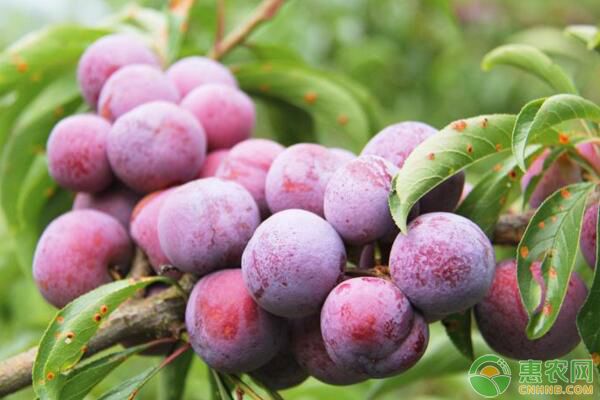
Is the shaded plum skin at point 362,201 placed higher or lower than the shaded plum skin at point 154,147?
higher

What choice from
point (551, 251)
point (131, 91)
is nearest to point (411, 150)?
point (551, 251)

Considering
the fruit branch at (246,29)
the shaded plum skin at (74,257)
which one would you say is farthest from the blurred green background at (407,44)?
the shaded plum skin at (74,257)

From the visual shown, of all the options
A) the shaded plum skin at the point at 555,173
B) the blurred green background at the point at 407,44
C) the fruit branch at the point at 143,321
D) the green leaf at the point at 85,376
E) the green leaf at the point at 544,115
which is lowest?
the blurred green background at the point at 407,44

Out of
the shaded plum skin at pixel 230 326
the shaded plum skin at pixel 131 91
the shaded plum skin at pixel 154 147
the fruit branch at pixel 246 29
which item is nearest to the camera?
the shaded plum skin at pixel 230 326

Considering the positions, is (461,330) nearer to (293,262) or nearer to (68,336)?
(293,262)

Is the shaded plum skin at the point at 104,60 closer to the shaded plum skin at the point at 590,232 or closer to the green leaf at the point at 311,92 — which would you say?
the green leaf at the point at 311,92

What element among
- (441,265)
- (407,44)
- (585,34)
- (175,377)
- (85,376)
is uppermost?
(585,34)

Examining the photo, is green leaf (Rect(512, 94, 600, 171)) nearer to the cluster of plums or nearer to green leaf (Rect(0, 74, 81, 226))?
the cluster of plums
